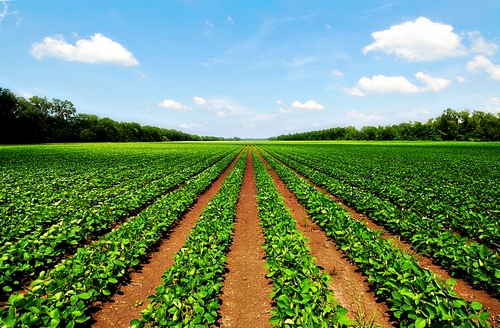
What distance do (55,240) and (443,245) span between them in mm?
10635

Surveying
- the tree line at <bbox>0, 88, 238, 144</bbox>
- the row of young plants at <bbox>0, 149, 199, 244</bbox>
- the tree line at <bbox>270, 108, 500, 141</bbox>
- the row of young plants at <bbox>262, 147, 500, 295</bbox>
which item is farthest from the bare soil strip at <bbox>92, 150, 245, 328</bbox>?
the tree line at <bbox>270, 108, 500, 141</bbox>

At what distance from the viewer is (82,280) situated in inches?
189

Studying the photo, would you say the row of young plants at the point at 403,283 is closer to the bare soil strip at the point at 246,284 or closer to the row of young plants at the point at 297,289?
the row of young plants at the point at 297,289

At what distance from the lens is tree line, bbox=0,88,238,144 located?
79.7 metres

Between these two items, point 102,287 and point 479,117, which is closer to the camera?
point 102,287

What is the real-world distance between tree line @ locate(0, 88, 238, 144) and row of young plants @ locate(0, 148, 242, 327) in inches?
4130

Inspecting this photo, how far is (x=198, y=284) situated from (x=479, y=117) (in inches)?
5534

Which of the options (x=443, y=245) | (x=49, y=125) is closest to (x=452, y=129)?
(x=443, y=245)

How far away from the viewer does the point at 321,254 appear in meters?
7.43

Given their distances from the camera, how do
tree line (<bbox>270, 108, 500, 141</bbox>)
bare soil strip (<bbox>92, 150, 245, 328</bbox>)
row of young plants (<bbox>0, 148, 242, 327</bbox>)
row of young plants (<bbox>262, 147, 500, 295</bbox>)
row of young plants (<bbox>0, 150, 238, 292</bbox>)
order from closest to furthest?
row of young plants (<bbox>0, 148, 242, 327</bbox>)
bare soil strip (<bbox>92, 150, 245, 328</bbox>)
row of young plants (<bbox>262, 147, 500, 295</bbox>)
row of young plants (<bbox>0, 150, 238, 292</bbox>)
tree line (<bbox>270, 108, 500, 141</bbox>)

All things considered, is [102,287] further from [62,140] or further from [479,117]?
[479,117]

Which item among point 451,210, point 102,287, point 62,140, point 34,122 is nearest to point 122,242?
point 102,287

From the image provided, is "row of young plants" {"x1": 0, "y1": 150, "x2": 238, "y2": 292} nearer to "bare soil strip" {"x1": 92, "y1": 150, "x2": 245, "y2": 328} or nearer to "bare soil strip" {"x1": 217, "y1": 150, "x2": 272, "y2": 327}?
"bare soil strip" {"x1": 92, "y1": 150, "x2": 245, "y2": 328}

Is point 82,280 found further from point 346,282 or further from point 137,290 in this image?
point 346,282
